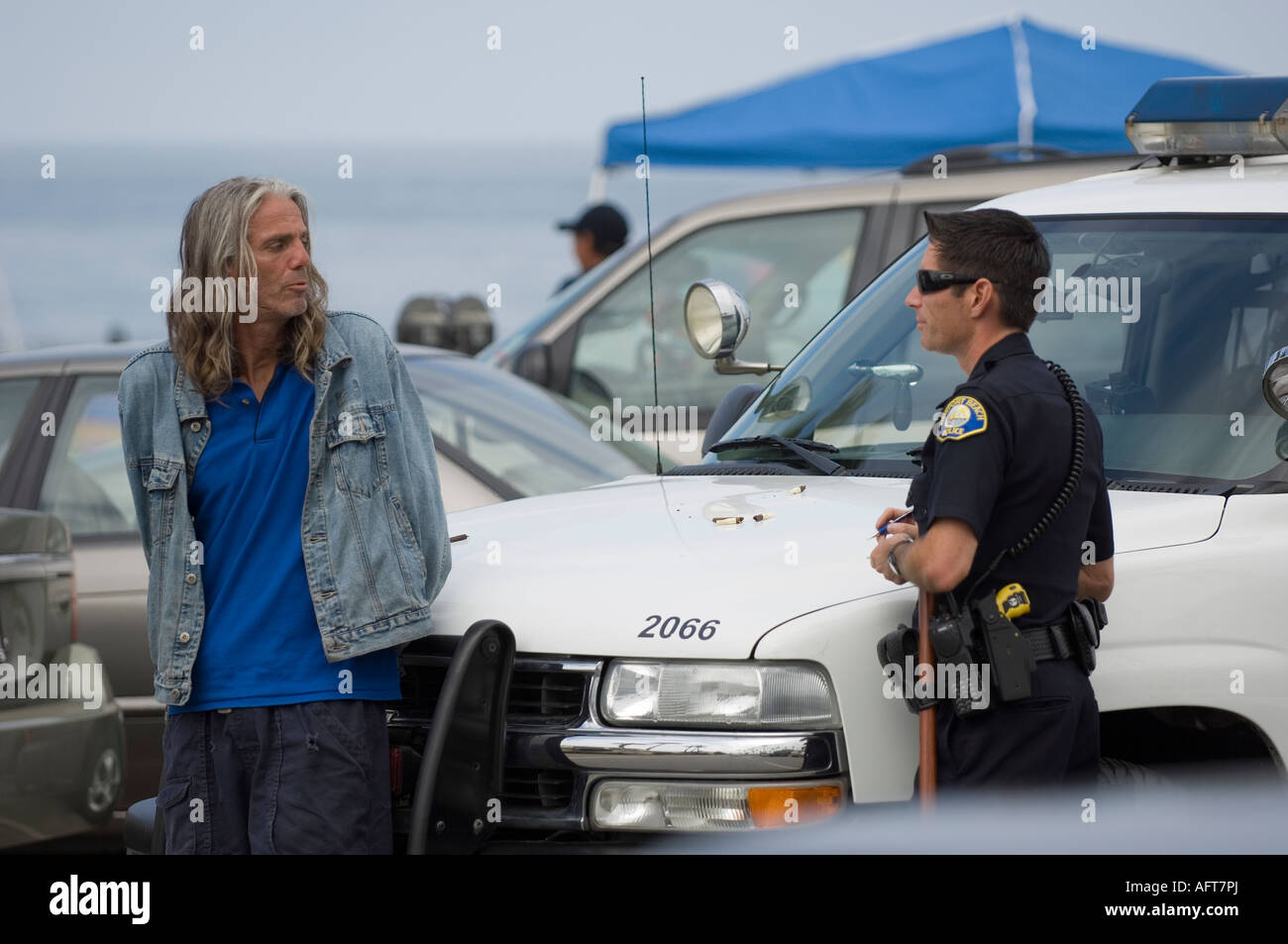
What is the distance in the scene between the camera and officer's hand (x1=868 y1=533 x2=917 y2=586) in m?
3.27

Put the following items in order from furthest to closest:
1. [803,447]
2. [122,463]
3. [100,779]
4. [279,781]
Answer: [122,463] < [100,779] < [803,447] < [279,781]

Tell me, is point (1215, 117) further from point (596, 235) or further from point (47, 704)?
point (596, 235)

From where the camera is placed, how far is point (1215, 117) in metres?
4.47

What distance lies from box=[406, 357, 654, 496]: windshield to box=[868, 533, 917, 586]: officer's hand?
9.51 feet

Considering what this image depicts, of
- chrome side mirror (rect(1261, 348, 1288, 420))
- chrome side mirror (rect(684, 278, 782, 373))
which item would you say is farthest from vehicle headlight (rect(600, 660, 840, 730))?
chrome side mirror (rect(684, 278, 782, 373))

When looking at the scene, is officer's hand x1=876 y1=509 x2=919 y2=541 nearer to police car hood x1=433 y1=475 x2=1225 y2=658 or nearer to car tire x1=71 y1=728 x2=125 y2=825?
police car hood x1=433 y1=475 x2=1225 y2=658

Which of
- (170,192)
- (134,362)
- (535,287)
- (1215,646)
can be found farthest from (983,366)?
(170,192)

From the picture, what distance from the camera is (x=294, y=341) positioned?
3.62 metres

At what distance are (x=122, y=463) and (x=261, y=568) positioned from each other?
9.76 feet

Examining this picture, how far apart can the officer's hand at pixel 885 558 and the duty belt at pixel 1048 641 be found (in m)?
0.27

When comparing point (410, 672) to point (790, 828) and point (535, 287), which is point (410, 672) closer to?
point (790, 828)

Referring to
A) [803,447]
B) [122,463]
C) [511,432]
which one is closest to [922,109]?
[511,432]

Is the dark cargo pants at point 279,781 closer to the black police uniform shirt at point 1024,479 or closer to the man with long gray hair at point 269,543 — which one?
the man with long gray hair at point 269,543
